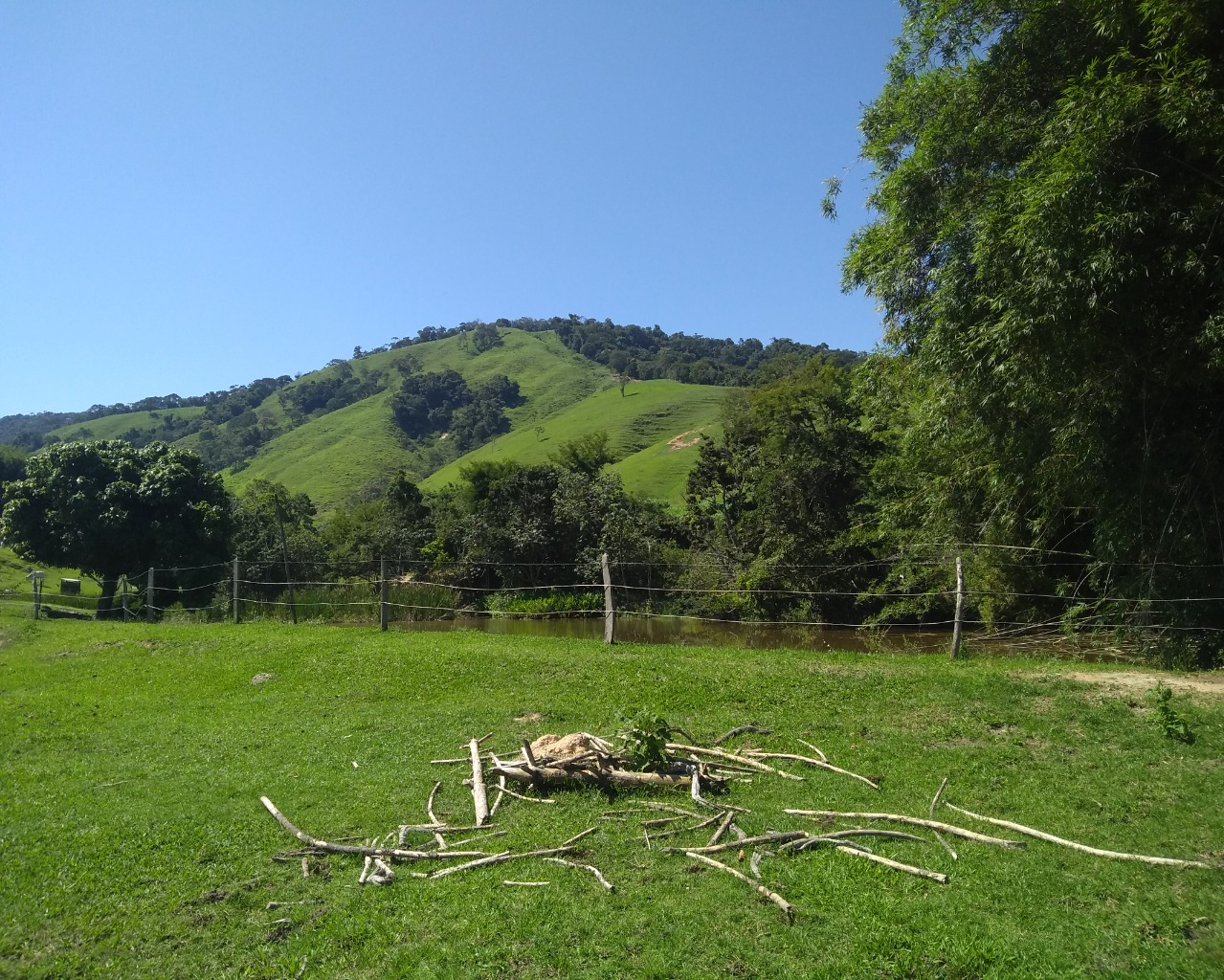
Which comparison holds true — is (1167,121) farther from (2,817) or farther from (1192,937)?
(2,817)

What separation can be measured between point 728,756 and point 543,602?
19600 mm

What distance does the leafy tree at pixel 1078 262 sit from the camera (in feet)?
30.5

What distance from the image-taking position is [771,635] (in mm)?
19203

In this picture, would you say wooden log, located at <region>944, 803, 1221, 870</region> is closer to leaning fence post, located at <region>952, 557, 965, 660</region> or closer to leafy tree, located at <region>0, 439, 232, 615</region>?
leaning fence post, located at <region>952, 557, 965, 660</region>

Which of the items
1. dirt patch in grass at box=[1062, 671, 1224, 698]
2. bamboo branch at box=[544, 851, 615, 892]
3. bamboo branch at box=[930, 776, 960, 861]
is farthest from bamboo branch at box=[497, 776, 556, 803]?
dirt patch in grass at box=[1062, 671, 1224, 698]

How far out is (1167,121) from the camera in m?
9.06

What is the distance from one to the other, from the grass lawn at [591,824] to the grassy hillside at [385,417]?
→ 2801 inches

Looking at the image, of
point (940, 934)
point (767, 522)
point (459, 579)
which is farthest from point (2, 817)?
point (459, 579)

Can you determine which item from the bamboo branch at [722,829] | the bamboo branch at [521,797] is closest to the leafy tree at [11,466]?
the bamboo branch at [521,797]

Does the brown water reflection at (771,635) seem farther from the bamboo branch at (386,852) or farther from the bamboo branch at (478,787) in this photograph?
the bamboo branch at (386,852)

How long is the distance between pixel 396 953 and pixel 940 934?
2.95m

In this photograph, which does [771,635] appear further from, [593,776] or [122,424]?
[122,424]

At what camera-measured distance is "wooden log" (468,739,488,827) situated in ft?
20.8

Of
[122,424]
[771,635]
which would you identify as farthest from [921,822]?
[122,424]
